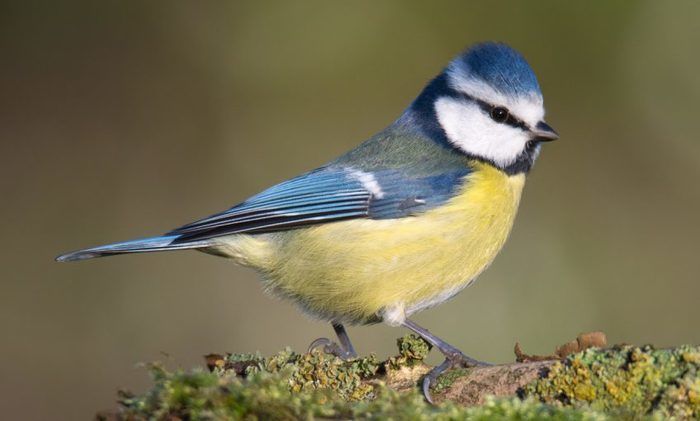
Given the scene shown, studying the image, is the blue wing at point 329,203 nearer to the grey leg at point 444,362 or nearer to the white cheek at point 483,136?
the white cheek at point 483,136

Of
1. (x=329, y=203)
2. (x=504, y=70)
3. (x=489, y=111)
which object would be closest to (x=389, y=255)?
(x=329, y=203)

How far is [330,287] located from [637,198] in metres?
2.53

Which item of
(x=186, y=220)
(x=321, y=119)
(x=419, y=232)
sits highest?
(x=321, y=119)

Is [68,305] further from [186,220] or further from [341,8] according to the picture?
[341,8]

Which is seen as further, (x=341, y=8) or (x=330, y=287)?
(x=341, y=8)

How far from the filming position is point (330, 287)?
277cm

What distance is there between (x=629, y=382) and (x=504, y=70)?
5.05 feet

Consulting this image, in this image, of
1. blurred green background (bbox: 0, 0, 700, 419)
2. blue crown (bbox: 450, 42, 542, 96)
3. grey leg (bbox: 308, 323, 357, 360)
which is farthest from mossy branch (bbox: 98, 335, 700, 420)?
blurred green background (bbox: 0, 0, 700, 419)

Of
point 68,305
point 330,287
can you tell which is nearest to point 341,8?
point 68,305

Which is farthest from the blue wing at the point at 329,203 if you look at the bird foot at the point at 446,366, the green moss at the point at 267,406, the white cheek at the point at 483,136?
the green moss at the point at 267,406

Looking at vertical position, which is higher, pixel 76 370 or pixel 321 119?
pixel 321 119

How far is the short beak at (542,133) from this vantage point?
289cm

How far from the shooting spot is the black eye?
2.93 metres

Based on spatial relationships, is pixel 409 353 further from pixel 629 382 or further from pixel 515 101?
pixel 515 101
